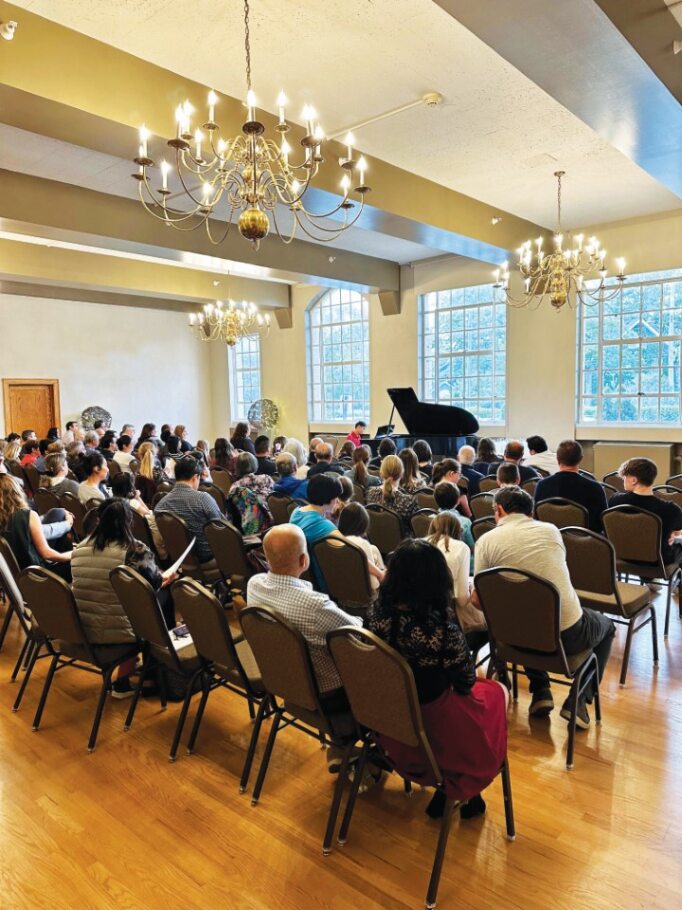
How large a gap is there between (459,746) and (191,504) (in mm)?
2925

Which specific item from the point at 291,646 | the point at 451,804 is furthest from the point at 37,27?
the point at 451,804

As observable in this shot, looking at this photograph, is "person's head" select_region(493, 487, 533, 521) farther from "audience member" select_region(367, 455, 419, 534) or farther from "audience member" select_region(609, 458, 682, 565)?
"audience member" select_region(367, 455, 419, 534)

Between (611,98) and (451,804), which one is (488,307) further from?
(451,804)

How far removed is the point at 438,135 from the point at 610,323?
553cm

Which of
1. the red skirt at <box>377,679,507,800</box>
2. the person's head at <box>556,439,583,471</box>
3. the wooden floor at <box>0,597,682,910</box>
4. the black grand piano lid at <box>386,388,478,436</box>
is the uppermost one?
the black grand piano lid at <box>386,388,478,436</box>

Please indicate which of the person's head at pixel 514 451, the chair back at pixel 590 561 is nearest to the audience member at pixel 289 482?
the person's head at pixel 514 451

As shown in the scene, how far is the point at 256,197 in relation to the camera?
351 centimetres

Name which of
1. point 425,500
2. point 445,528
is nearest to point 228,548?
point 425,500

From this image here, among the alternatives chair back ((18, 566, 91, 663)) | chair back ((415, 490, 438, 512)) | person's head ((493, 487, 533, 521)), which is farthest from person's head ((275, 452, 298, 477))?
person's head ((493, 487, 533, 521))

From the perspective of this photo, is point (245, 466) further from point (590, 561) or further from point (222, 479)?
point (590, 561)

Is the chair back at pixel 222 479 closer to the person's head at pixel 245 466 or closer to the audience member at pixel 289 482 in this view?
the person's head at pixel 245 466

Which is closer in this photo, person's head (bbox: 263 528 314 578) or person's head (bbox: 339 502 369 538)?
person's head (bbox: 263 528 314 578)

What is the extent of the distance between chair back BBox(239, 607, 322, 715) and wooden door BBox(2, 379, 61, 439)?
12.3m

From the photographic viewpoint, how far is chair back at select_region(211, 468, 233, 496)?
7082mm
